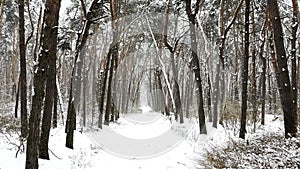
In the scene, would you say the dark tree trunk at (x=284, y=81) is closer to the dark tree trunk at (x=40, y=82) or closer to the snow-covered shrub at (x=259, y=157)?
the snow-covered shrub at (x=259, y=157)

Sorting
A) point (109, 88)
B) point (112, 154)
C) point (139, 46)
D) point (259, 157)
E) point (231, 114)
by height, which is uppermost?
point (139, 46)

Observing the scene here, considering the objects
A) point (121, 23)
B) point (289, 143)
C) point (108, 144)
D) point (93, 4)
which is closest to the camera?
point (289, 143)

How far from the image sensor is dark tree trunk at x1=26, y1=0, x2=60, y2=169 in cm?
641

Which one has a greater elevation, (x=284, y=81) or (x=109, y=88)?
(x=284, y=81)

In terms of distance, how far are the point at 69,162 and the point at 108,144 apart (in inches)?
165

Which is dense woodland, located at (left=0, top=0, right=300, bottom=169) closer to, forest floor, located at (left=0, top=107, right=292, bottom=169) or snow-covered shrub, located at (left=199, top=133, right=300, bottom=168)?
forest floor, located at (left=0, top=107, right=292, bottom=169)

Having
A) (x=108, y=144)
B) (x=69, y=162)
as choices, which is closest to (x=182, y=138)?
(x=108, y=144)

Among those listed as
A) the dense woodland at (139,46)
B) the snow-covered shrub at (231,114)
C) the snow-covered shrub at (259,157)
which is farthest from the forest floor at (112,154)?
the snow-covered shrub at (231,114)

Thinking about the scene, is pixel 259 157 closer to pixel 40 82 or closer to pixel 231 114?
pixel 40 82

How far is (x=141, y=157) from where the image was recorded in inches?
406

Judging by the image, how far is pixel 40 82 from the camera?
6.42 m

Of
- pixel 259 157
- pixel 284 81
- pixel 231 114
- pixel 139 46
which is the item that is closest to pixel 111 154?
pixel 284 81

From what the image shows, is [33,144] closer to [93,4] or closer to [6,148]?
[6,148]

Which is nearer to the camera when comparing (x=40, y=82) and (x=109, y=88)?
(x=40, y=82)
